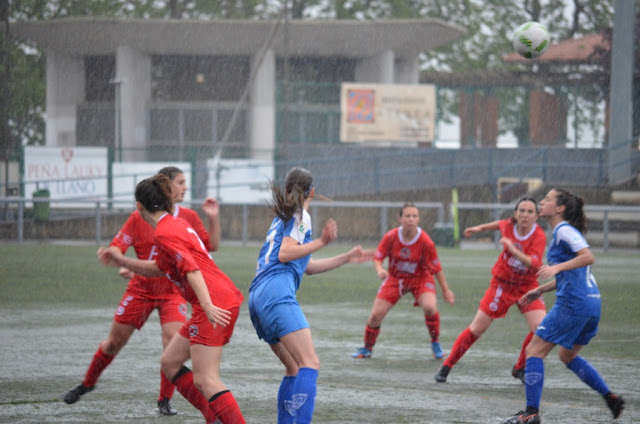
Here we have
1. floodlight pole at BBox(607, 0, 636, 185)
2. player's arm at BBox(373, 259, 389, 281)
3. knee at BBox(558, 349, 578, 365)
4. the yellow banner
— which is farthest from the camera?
the yellow banner

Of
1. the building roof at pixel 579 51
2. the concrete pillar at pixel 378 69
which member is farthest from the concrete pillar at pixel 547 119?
the concrete pillar at pixel 378 69

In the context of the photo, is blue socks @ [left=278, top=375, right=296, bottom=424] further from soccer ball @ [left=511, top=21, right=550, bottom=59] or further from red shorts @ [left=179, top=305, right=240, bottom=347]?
soccer ball @ [left=511, top=21, right=550, bottom=59]

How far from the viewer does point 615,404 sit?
6.85 meters

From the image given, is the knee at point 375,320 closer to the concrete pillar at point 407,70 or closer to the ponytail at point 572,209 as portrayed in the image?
the ponytail at point 572,209

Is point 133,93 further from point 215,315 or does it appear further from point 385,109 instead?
point 215,315

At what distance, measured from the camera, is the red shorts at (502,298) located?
8.75m

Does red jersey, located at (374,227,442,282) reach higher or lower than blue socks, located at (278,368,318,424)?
higher

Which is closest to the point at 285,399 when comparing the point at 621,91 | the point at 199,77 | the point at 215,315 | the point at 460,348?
the point at 215,315

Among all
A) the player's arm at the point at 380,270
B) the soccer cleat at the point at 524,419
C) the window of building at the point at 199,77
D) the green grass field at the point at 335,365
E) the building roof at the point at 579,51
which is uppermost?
the building roof at the point at 579,51

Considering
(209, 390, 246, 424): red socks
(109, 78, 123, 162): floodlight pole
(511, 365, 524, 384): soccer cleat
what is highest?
(109, 78, 123, 162): floodlight pole

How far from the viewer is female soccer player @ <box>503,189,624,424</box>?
270 inches

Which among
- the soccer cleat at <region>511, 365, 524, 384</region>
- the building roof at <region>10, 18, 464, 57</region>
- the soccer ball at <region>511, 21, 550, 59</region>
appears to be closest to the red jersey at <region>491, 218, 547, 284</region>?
the soccer cleat at <region>511, 365, 524, 384</region>

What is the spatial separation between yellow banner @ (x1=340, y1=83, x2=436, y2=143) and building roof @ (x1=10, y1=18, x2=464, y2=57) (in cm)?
259

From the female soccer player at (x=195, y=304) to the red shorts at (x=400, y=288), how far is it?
14.2 feet
